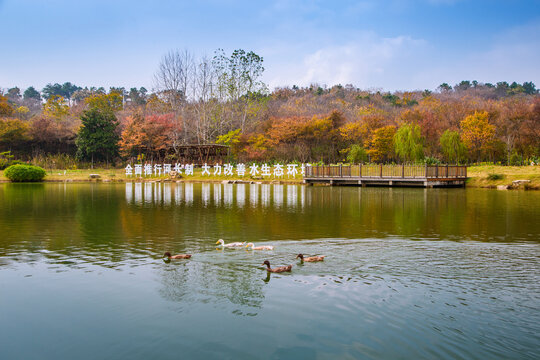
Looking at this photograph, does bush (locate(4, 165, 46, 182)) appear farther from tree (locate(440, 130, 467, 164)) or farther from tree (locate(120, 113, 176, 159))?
tree (locate(440, 130, 467, 164))

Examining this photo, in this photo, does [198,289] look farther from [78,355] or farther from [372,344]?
[372,344]

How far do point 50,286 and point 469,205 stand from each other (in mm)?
17787

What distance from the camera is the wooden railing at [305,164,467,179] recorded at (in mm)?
31234

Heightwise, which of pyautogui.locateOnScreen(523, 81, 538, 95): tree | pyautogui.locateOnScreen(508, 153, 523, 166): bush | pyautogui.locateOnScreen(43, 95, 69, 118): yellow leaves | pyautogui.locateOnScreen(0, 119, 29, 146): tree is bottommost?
pyautogui.locateOnScreen(508, 153, 523, 166): bush

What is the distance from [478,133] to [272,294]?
131 feet

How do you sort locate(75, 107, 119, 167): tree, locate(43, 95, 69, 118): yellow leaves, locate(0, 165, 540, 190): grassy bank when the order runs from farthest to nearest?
locate(43, 95, 69, 118): yellow leaves
locate(75, 107, 119, 167): tree
locate(0, 165, 540, 190): grassy bank

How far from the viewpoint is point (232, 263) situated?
8.14 m

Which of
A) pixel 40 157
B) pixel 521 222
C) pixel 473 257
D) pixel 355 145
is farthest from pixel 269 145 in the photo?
pixel 473 257

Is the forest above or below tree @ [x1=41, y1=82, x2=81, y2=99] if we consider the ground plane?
Answer: below

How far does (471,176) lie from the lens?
33.1 meters

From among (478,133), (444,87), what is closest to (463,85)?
(444,87)

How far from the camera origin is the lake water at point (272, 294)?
15.8 feet

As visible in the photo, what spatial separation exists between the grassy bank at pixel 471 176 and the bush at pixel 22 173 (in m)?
1.35

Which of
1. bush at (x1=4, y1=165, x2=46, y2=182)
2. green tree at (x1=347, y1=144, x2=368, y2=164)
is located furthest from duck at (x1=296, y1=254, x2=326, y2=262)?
bush at (x1=4, y1=165, x2=46, y2=182)
